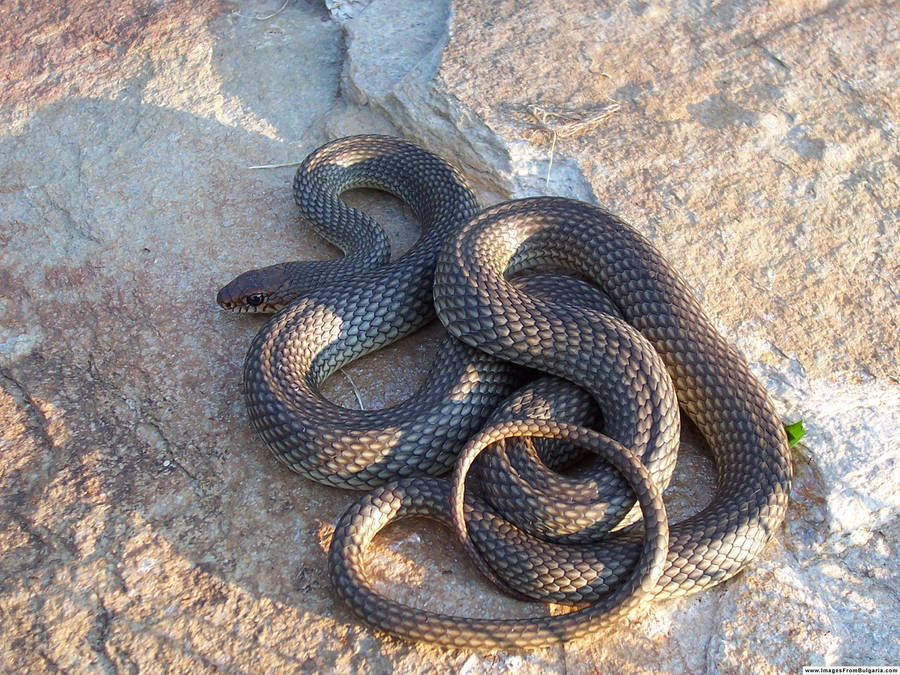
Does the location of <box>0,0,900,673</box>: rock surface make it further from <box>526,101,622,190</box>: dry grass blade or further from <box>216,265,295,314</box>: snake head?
<box>216,265,295,314</box>: snake head

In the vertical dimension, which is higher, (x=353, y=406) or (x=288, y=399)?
(x=288, y=399)

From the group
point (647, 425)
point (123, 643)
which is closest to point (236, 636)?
point (123, 643)

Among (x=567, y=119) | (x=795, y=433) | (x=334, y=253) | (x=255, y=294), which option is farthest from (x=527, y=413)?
(x=567, y=119)

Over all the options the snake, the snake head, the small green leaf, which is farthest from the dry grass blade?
the small green leaf

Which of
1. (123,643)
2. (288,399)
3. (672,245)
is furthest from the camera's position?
(672,245)

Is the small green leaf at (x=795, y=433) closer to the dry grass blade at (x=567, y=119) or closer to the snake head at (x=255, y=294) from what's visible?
the dry grass blade at (x=567, y=119)

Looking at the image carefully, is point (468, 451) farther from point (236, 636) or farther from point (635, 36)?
point (635, 36)

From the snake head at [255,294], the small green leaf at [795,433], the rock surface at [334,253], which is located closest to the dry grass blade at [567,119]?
the rock surface at [334,253]
